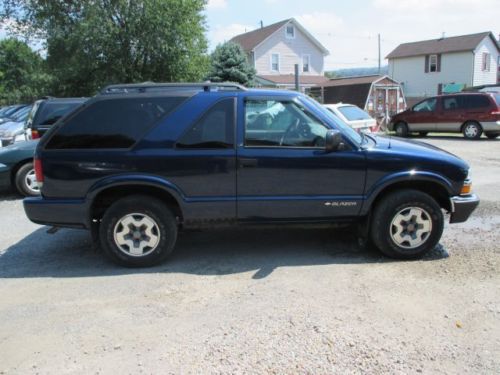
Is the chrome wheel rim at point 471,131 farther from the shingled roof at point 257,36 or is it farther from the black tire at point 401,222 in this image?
the shingled roof at point 257,36

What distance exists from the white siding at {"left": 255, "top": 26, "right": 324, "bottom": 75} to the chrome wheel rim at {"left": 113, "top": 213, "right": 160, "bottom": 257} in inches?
1408

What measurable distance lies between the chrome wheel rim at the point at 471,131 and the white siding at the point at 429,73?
81.1ft

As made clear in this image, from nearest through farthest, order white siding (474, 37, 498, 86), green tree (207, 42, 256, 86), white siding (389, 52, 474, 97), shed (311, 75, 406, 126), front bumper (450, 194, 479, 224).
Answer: front bumper (450, 194, 479, 224) → green tree (207, 42, 256, 86) → shed (311, 75, 406, 126) → white siding (389, 52, 474, 97) → white siding (474, 37, 498, 86)

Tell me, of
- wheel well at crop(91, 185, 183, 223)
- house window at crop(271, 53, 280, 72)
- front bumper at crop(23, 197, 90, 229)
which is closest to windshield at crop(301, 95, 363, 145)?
wheel well at crop(91, 185, 183, 223)

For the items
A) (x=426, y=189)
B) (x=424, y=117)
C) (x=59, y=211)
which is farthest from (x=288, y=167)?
(x=424, y=117)

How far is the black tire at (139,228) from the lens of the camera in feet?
15.5

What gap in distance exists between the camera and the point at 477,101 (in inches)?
695

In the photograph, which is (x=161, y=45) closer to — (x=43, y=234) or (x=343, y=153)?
(x=43, y=234)

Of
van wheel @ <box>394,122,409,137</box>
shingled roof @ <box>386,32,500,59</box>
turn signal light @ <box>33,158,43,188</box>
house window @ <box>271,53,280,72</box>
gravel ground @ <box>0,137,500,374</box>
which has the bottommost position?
gravel ground @ <box>0,137,500,374</box>

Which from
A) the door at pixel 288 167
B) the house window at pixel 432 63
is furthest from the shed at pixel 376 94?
the door at pixel 288 167

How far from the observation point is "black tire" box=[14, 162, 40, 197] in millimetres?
8125

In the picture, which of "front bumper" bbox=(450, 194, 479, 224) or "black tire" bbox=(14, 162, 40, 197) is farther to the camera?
"black tire" bbox=(14, 162, 40, 197)

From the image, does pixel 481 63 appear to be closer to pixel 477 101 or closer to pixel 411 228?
pixel 477 101

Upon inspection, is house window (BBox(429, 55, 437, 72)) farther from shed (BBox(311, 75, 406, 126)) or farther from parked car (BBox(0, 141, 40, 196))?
parked car (BBox(0, 141, 40, 196))
